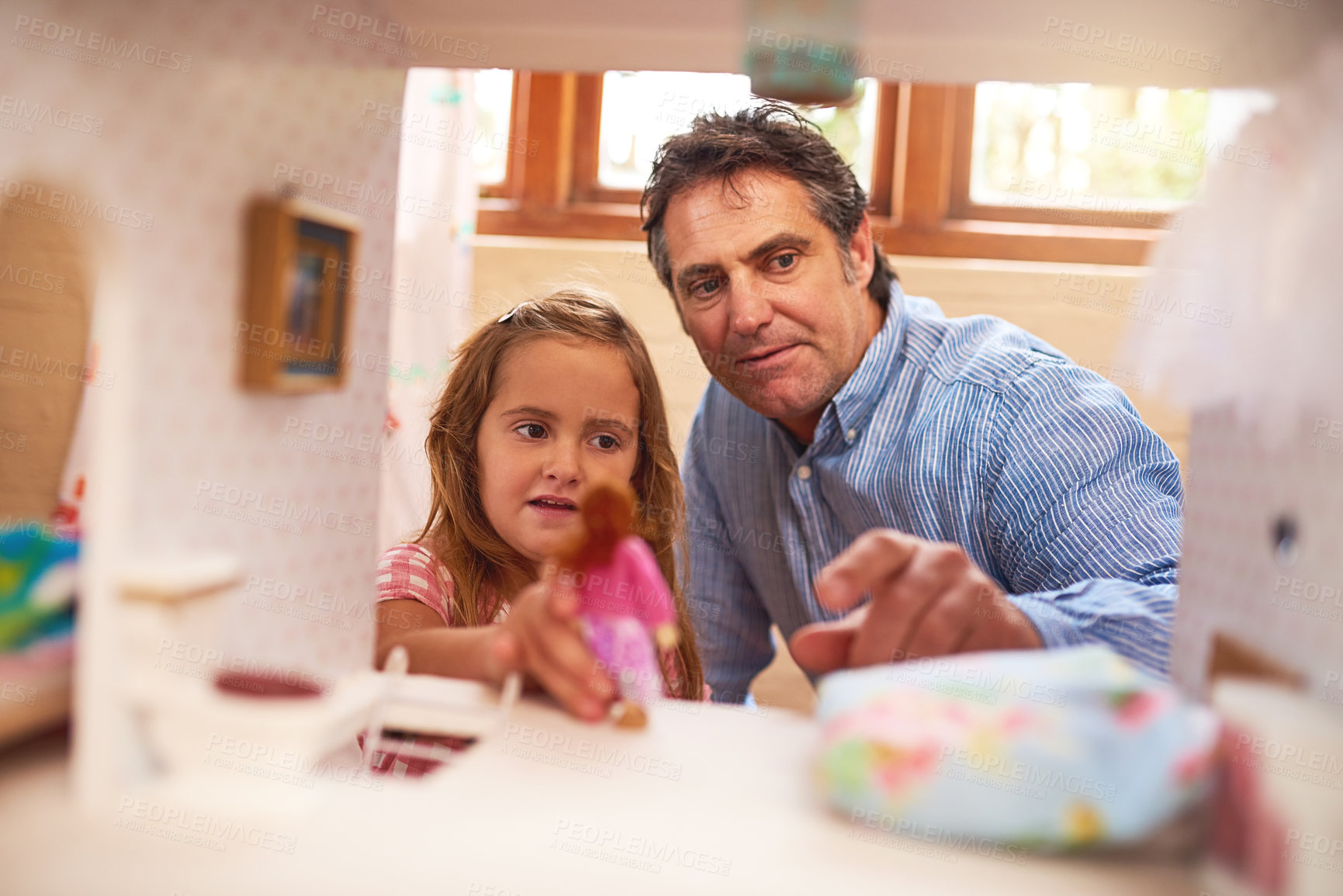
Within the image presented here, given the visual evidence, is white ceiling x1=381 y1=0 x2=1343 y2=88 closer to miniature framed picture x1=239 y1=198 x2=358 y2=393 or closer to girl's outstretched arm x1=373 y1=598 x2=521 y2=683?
miniature framed picture x1=239 y1=198 x2=358 y2=393

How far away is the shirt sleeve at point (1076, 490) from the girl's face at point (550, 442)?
49cm

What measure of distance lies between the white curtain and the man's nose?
94cm

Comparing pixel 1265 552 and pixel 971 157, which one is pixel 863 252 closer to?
pixel 971 157

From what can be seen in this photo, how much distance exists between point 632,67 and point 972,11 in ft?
0.99

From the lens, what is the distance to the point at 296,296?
0.67m

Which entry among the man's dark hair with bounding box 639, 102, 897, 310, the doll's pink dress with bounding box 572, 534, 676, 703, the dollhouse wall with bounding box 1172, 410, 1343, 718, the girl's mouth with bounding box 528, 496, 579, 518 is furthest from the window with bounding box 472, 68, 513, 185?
the dollhouse wall with bounding box 1172, 410, 1343, 718

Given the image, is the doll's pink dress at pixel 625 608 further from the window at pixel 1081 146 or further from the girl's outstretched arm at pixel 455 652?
the window at pixel 1081 146

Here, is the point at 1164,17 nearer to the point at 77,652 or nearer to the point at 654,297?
the point at 77,652

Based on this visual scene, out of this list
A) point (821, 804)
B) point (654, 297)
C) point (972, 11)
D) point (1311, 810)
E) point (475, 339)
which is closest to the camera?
point (1311, 810)

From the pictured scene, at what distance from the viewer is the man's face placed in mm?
1375

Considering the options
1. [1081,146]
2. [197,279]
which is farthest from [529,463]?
[1081,146]

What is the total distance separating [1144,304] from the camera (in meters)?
0.64

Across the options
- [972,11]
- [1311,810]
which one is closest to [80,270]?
[972,11]

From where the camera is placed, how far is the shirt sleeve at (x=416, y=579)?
1.11 metres
